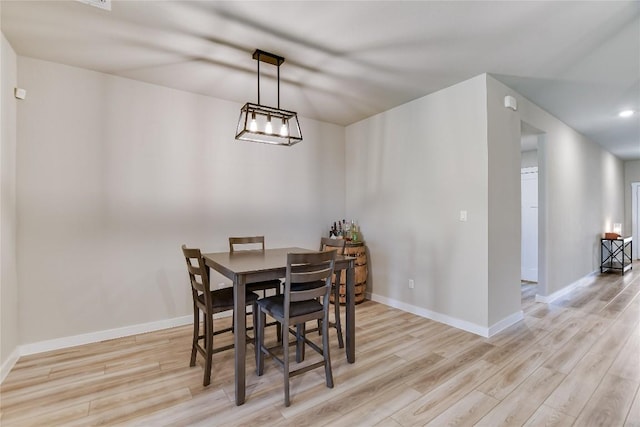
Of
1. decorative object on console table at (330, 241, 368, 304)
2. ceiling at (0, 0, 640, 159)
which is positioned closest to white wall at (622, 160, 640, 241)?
ceiling at (0, 0, 640, 159)

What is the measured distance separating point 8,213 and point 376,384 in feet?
10.4

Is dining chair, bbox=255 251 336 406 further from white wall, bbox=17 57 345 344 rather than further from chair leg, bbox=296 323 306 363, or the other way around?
white wall, bbox=17 57 345 344

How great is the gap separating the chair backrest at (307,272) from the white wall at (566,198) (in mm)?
2439

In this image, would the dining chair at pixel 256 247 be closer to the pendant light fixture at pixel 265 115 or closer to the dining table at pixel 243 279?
the dining table at pixel 243 279

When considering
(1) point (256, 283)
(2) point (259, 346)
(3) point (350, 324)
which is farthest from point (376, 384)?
(1) point (256, 283)

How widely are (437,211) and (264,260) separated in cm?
208

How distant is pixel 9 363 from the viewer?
7.73ft

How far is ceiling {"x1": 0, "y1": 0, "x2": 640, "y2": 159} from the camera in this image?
80.0 inches

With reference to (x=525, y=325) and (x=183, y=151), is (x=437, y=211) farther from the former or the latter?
(x=183, y=151)

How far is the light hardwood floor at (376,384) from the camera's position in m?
1.83

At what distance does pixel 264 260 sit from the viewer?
2.50m

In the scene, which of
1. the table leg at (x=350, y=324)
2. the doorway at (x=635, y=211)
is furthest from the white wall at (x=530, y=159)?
the table leg at (x=350, y=324)

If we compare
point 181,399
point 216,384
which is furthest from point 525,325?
point 181,399

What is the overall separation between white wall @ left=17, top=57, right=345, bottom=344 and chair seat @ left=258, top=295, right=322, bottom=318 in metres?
1.50
